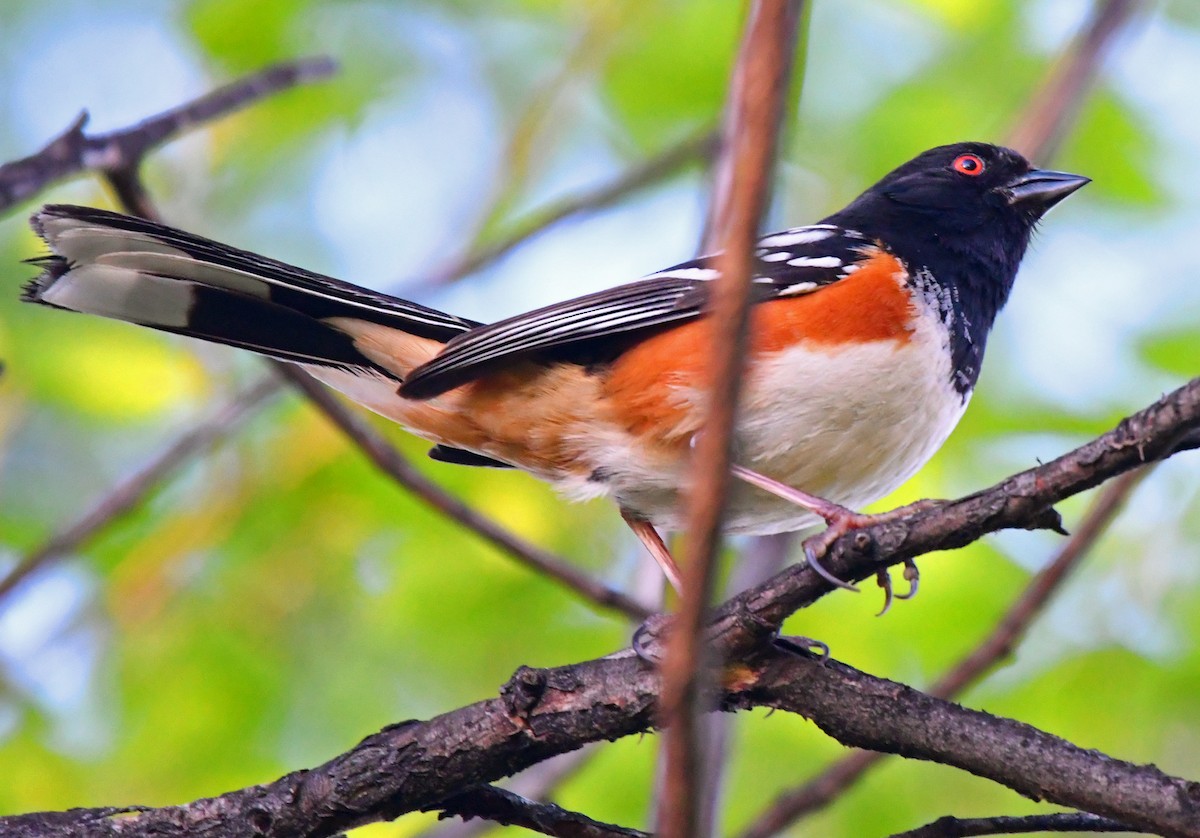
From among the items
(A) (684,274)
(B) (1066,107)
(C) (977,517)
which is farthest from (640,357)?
(B) (1066,107)

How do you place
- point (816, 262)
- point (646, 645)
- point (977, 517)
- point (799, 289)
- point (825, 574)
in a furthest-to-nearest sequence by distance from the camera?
point (816, 262) < point (799, 289) < point (646, 645) < point (825, 574) < point (977, 517)

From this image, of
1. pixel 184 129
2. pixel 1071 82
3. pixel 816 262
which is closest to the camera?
pixel 816 262

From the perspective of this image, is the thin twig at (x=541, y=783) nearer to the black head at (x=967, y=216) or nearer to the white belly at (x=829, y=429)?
the white belly at (x=829, y=429)

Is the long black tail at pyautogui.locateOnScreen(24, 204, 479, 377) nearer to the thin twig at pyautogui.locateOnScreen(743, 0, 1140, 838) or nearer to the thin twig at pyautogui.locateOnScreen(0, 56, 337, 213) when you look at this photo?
the thin twig at pyautogui.locateOnScreen(0, 56, 337, 213)

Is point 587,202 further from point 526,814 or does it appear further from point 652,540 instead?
point 526,814

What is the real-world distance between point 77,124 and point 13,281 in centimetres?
292

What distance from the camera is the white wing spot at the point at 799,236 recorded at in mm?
3881

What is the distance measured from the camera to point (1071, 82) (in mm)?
4758

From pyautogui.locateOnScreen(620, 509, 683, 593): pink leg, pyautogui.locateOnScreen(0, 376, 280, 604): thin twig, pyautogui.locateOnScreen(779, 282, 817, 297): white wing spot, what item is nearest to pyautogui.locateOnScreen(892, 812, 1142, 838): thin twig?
pyautogui.locateOnScreen(620, 509, 683, 593): pink leg

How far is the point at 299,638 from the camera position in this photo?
210 inches

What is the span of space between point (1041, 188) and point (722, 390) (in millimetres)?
3311

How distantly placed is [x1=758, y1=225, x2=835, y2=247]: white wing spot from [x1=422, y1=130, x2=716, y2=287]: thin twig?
1.22 m

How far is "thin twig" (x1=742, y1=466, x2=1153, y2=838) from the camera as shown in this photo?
138 inches

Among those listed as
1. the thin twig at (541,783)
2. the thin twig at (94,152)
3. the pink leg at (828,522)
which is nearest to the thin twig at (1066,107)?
the pink leg at (828,522)
